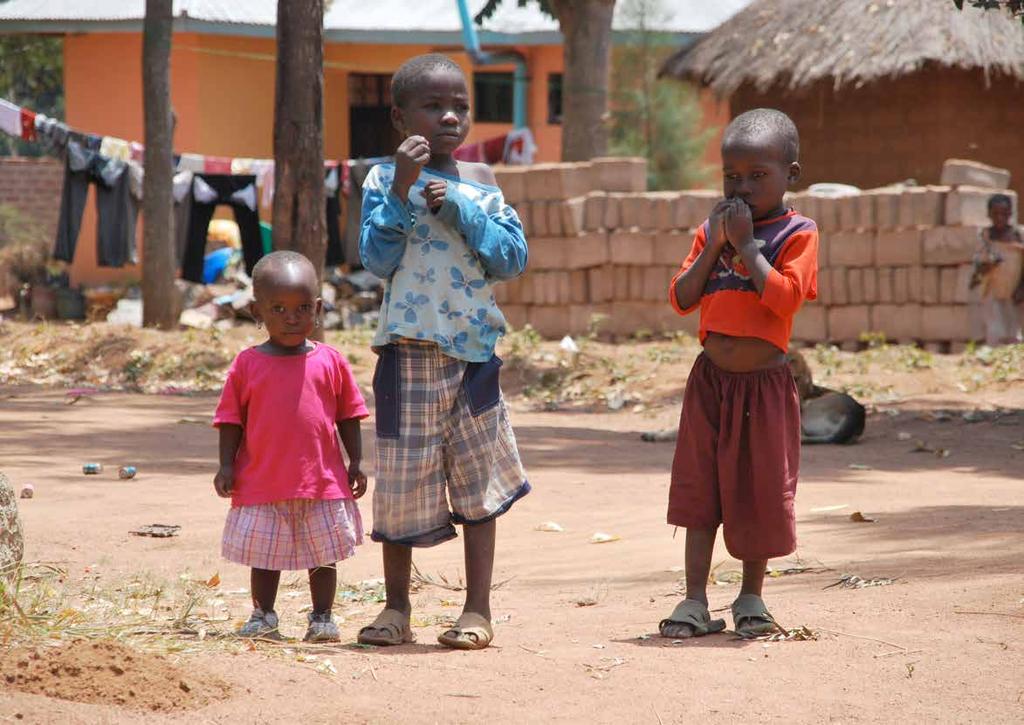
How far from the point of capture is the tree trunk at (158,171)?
12.5 meters

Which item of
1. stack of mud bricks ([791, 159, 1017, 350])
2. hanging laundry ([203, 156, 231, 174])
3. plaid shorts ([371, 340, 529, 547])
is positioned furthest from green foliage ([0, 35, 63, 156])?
plaid shorts ([371, 340, 529, 547])

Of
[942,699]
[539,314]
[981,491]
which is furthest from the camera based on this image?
[539,314]

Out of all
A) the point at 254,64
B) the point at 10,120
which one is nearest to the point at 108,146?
the point at 10,120

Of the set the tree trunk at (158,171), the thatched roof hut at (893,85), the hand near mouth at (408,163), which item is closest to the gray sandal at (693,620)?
the hand near mouth at (408,163)

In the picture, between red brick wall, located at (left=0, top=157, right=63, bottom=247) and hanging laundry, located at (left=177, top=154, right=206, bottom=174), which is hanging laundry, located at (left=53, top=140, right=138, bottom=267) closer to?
hanging laundry, located at (left=177, top=154, right=206, bottom=174)

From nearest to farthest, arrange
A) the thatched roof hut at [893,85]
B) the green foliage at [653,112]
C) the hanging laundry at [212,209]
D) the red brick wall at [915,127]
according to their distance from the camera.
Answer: the hanging laundry at [212,209], the thatched roof hut at [893,85], the red brick wall at [915,127], the green foliage at [653,112]

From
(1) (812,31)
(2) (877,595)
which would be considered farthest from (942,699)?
(1) (812,31)

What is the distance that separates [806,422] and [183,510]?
421cm

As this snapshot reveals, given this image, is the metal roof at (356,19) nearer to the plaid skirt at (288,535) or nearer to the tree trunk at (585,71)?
the tree trunk at (585,71)

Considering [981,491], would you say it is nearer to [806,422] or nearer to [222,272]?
[806,422]

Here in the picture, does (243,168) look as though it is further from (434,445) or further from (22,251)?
(434,445)

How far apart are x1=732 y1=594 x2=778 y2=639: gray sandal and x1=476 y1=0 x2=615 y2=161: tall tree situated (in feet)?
34.6

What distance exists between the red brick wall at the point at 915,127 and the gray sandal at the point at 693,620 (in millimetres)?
12112

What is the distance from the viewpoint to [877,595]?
164 inches
